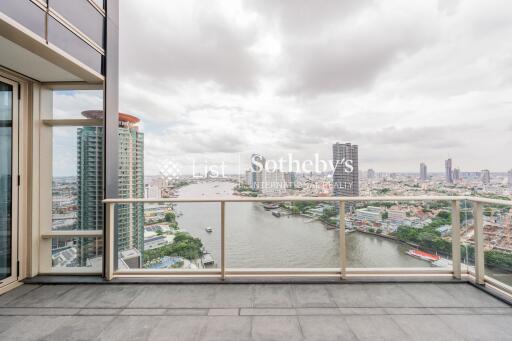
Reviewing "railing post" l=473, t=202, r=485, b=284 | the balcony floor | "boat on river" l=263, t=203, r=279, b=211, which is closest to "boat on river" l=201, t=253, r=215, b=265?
the balcony floor

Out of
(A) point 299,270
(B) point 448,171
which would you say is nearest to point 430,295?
(A) point 299,270

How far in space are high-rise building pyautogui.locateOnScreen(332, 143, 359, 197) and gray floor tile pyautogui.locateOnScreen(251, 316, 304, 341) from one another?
1787 mm

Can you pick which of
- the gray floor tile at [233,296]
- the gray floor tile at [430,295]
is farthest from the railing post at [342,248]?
the gray floor tile at [233,296]

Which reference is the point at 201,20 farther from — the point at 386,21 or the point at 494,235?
the point at 494,235

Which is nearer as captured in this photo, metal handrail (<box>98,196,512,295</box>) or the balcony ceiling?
the balcony ceiling

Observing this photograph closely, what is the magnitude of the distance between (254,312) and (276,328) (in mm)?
318

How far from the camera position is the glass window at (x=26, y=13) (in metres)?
1.75

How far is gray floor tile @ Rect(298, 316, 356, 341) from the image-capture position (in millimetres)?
1698

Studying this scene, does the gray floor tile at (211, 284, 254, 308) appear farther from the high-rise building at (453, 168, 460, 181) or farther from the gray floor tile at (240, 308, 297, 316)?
the high-rise building at (453, 168, 460, 181)

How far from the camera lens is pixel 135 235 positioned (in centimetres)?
294

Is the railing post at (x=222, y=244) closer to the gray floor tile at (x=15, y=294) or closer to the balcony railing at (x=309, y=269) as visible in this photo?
the balcony railing at (x=309, y=269)

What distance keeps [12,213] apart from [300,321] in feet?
12.8

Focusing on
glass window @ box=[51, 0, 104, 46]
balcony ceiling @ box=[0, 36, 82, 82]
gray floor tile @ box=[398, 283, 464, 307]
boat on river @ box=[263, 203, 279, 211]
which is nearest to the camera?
balcony ceiling @ box=[0, 36, 82, 82]

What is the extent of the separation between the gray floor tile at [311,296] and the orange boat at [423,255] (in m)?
1.29
